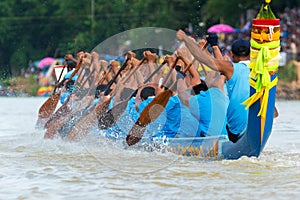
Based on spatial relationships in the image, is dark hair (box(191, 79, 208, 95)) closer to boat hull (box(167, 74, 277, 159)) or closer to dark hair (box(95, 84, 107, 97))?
boat hull (box(167, 74, 277, 159))

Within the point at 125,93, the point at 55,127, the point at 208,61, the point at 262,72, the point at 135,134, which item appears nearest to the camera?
the point at 262,72

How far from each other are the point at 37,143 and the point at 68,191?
3501mm

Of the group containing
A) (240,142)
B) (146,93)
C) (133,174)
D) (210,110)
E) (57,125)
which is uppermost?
(146,93)

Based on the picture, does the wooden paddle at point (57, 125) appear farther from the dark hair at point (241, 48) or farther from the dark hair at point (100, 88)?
the dark hair at point (241, 48)

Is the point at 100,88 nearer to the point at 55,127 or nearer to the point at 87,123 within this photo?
the point at 55,127

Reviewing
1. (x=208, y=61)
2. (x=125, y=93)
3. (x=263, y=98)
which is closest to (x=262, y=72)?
(x=263, y=98)

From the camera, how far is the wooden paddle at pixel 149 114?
6855 millimetres

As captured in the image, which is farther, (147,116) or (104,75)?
(104,75)

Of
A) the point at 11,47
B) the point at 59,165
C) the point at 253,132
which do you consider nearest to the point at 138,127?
the point at 59,165

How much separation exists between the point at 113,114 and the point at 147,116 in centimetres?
97

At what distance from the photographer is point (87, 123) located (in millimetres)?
8273

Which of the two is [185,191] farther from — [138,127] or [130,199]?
[138,127]

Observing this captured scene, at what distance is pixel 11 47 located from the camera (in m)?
28.3

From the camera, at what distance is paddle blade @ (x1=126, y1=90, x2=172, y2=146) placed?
6.86 metres
